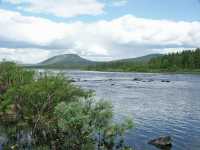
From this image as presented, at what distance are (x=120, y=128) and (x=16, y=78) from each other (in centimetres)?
2119

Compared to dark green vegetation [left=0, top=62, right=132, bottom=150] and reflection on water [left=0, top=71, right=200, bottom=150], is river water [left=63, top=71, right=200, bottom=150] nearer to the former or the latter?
reflection on water [left=0, top=71, right=200, bottom=150]

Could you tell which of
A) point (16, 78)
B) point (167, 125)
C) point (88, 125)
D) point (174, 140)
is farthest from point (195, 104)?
point (88, 125)

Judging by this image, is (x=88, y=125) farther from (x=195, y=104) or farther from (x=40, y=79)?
(x=195, y=104)

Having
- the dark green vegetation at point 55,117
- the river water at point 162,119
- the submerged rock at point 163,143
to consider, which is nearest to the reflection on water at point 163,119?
the river water at point 162,119

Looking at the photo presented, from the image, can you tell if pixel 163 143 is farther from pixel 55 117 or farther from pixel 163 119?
pixel 163 119

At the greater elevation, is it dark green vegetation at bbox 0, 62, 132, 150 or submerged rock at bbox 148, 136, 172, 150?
dark green vegetation at bbox 0, 62, 132, 150

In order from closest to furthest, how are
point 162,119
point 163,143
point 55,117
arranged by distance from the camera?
1. point 55,117
2. point 163,143
3. point 162,119

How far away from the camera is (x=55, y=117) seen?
38906mm

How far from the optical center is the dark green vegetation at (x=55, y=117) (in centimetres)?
3434

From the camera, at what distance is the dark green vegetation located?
34.3 m

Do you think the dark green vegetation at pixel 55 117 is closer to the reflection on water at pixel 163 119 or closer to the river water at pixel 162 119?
the river water at pixel 162 119

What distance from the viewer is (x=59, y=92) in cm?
4069

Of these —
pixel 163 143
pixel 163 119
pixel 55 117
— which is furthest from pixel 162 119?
pixel 55 117

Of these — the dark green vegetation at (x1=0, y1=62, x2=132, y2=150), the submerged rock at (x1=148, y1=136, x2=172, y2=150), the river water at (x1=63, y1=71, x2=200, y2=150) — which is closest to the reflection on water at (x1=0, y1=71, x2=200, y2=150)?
the river water at (x1=63, y1=71, x2=200, y2=150)
